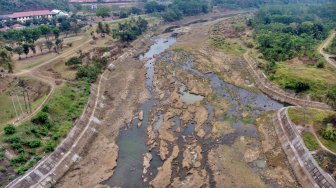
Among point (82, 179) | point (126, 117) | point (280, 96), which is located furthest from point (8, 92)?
point (280, 96)

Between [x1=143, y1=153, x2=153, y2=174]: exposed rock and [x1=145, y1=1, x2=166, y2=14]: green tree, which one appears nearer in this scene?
[x1=143, y1=153, x2=153, y2=174]: exposed rock

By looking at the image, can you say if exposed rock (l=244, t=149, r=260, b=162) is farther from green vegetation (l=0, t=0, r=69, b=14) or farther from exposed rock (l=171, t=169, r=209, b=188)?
green vegetation (l=0, t=0, r=69, b=14)

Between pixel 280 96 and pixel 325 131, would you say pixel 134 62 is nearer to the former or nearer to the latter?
pixel 280 96

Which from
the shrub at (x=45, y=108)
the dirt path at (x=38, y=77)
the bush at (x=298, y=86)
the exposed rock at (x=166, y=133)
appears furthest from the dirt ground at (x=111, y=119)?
the bush at (x=298, y=86)

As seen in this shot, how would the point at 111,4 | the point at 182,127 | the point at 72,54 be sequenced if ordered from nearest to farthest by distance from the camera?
the point at 182,127, the point at 72,54, the point at 111,4

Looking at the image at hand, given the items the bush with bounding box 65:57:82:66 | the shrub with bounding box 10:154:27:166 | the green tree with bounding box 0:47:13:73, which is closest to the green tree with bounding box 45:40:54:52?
the bush with bounding box 65:57:82:66

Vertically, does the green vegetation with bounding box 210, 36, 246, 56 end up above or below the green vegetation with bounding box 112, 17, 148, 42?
below
